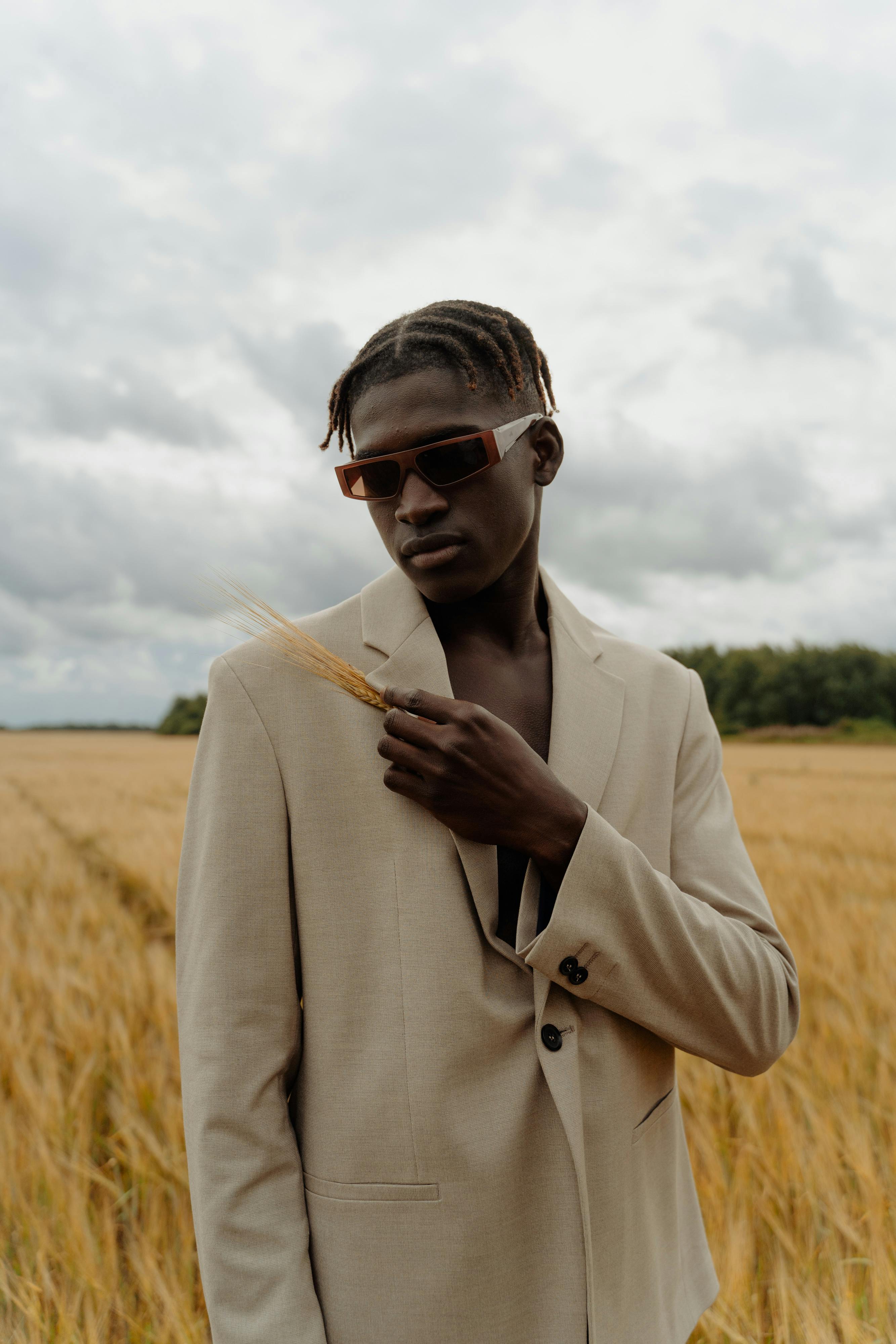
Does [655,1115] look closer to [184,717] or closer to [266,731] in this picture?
[266,731]

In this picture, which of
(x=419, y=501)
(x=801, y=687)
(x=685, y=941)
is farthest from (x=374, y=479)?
(x=801, y=687)

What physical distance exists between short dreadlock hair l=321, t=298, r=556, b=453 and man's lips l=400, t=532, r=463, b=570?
0.84ft

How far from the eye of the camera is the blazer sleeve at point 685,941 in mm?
1293

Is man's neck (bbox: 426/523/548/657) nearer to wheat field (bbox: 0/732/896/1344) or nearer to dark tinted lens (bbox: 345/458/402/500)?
dark tinted lens (bbox: 345/458/402/500)

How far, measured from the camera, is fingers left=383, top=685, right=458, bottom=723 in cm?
128

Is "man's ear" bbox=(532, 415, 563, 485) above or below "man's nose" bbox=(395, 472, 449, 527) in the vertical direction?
above

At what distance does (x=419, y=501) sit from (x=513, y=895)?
69cm

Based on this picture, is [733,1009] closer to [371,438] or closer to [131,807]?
[371,438]

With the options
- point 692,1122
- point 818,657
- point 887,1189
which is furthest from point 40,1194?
point 818,657

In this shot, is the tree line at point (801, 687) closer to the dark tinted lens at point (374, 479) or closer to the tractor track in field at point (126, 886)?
the tractor track in field at point (126, 886)

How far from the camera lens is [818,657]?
5028 centimetres

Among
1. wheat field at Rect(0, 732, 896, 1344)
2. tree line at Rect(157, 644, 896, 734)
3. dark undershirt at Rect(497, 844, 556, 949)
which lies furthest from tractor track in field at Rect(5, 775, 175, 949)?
tree line at Rect(157, 644, 896, 734)

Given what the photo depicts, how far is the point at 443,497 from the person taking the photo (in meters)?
1.38

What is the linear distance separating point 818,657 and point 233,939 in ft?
177
